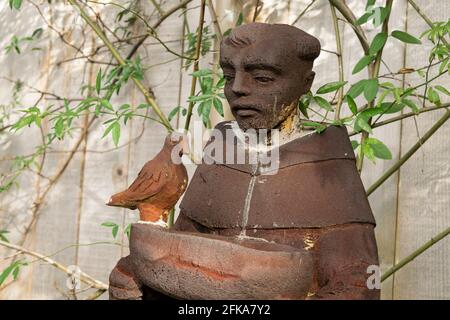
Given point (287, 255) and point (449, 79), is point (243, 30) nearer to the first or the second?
point (287, 255)

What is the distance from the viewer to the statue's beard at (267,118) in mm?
1041

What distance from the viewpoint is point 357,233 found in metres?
0.99

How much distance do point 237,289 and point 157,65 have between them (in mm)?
1094

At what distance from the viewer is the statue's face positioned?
1.02 meters

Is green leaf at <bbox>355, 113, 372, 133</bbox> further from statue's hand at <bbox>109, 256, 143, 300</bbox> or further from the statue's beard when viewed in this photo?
statue's hand at <bbox>109, 256, 143, 300</bbox>

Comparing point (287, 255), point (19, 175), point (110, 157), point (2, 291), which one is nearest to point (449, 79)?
point (287, 255)

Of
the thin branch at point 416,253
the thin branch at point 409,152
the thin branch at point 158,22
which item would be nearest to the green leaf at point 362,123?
the thin branch at point 409,152

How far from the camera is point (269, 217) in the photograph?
3.33 ft

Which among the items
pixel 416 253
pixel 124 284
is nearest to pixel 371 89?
pixel 416 253

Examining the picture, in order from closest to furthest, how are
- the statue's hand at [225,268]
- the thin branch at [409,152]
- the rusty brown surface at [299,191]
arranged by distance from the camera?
the statue's hand at [225,268] < the rusty brown surface at [299,191] < the thin branch at [409,152]

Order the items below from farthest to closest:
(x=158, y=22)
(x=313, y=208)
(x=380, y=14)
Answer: (x=158, y=22) → (x=380, y=14) → (x=313, y=208)

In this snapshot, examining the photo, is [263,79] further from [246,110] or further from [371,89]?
[371,89]

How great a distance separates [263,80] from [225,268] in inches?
11.7

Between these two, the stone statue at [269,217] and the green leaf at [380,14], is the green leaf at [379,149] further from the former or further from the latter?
the green leaf at [380,14]
